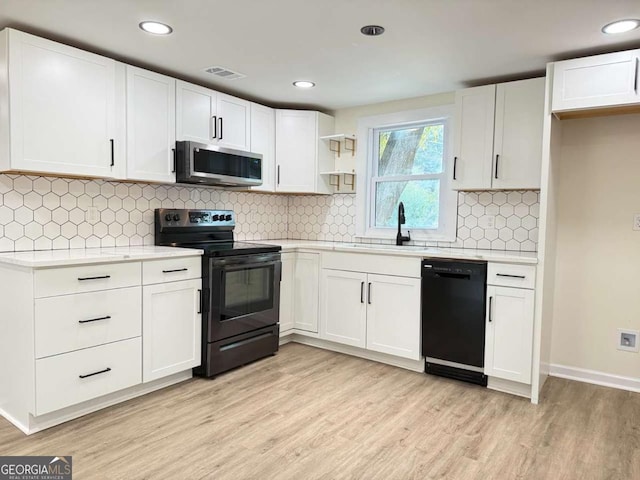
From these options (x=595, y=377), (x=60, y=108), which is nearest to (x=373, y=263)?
(x=595, y=377)

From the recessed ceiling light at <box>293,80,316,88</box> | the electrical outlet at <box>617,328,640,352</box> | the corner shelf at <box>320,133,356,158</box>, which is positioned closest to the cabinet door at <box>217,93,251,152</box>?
the recessed ceiling light at <box>293,80,316,88</box>

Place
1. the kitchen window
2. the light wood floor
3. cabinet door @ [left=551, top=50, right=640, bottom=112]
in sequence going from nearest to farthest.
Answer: the light wood floor, cabinet door @ [left=551, top=50, right=640, bottom=112], the kitchen window

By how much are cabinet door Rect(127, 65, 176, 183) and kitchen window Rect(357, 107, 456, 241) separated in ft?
5.92

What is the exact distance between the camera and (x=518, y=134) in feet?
10.3

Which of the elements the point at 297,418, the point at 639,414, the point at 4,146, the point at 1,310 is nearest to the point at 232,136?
the point at 4,146

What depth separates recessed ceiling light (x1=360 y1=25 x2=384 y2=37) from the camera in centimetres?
244

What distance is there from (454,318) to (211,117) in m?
2.41

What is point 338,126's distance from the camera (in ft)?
14.4

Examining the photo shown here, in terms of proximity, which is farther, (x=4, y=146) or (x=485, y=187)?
(x=485, y=187)

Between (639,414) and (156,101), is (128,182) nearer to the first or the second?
(156,101)

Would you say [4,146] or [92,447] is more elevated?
[4,146]

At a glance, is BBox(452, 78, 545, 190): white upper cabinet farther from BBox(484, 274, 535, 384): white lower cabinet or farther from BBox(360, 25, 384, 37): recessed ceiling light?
BBox(360, 25, 384, 37): recessed ceiling light

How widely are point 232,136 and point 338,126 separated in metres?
1.20

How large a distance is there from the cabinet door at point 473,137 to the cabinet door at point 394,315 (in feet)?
2.87
